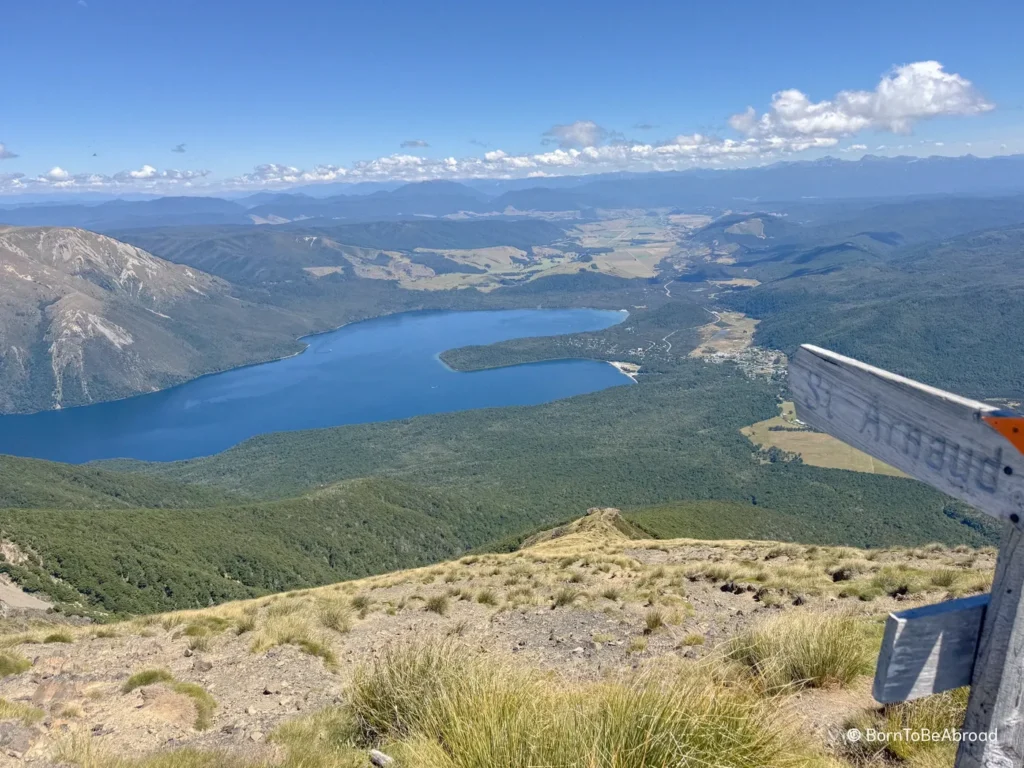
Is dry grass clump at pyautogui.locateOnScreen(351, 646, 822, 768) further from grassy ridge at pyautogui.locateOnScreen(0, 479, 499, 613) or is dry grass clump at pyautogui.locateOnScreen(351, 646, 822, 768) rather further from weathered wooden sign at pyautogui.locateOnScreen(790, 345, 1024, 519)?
grassy ridge at pyautogui.locateOnScreen(0, 479, 499, 613)

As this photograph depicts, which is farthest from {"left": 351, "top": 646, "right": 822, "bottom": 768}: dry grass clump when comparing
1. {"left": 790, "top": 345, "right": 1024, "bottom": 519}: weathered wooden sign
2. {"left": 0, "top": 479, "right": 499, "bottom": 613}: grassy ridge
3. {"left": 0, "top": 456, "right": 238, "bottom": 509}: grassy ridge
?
{"left": 0, "top": 456, "right": 238, "bottom": 509}: grassy ridge

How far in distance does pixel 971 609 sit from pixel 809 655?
3973mm

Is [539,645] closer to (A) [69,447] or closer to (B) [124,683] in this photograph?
(B) [124,683]

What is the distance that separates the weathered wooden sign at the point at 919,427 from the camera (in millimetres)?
2252

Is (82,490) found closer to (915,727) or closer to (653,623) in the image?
(653,623)

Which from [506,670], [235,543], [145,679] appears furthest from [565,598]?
[235,543]

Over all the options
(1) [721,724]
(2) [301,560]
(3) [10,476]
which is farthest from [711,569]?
(3) [10,476]

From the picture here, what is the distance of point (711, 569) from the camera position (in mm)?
14039

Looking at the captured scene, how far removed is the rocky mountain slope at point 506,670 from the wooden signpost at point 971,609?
1395 millimetres

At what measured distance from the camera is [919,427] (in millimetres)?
2566

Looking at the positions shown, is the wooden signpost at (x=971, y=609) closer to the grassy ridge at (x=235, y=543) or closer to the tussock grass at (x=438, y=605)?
the tussock grass at (x=438, y=605)

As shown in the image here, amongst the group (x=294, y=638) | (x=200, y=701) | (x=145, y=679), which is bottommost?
(x=294, y=638)

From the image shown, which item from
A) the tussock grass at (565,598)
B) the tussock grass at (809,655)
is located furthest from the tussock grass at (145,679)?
the tussock grass at (809,655)

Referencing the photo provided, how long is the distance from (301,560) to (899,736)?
2230 inches
